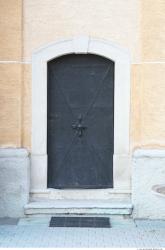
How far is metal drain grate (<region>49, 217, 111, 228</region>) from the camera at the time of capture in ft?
31.8

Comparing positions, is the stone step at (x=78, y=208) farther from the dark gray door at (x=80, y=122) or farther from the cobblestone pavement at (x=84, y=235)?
the dark gray door at (x=80, y=122)

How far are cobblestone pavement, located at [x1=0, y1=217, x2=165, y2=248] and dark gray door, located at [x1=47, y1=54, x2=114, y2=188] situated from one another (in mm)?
914

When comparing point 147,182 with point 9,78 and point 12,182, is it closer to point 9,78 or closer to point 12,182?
point 12,182

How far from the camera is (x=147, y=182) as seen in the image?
10.1 metres

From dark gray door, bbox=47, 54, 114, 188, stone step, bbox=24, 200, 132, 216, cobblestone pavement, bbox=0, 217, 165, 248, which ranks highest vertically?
dark gray door, bbox=47, 54, 114, 188

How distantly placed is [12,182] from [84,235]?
173 centimetres

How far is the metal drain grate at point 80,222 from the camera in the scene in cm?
969

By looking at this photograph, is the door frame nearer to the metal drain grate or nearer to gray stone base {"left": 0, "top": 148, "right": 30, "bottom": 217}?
gray stone base {"left": 0, "top": 148, "right": 30, "bottom": 217}

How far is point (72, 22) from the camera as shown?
33.9 feet

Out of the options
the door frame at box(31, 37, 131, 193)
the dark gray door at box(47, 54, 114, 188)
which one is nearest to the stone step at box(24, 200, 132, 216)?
the door frame at box(31, 37, 131, 193)

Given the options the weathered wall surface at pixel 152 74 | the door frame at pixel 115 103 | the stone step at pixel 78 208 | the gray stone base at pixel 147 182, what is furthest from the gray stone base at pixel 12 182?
the weathered wall surface at pixel 152 74

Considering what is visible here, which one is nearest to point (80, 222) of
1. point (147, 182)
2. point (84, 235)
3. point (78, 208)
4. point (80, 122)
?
point (78, 208)

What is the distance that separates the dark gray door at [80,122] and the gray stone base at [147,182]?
1.95 feet

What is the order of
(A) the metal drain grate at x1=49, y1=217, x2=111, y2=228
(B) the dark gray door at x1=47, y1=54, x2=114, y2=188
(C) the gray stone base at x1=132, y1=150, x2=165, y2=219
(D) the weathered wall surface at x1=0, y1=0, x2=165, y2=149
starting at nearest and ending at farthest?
1. (A) the metal drain grate at x1=49, y1=217, x2=111, y2=228
2. (C) the gray stone base at x1=132, y1=150, x2=165, y2=219
3. (D) the weathered wall surface at x1=0, y1=0, x2=165, y2=149
4. (B) the dark gray door at x1=47, y1=54, x2=114, y2=188
